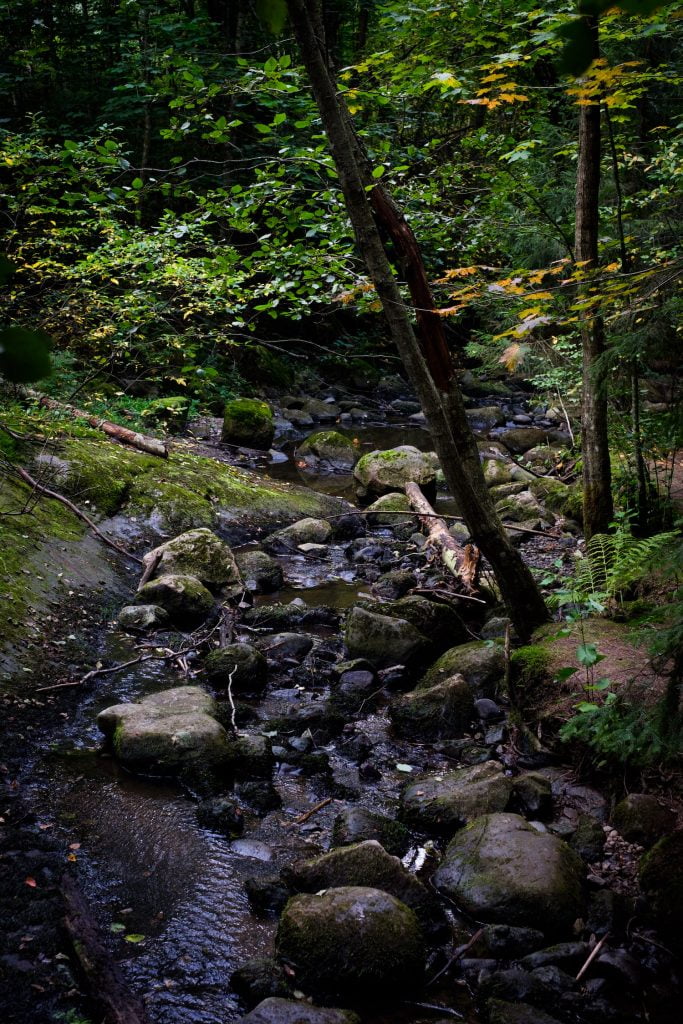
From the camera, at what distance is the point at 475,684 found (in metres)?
6.23

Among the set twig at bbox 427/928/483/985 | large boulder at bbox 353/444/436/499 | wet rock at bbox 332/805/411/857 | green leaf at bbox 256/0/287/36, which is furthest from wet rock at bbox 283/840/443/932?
large boulder at bbox 353/444/436/499

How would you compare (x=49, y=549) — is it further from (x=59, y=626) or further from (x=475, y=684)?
(x=475, y=684)

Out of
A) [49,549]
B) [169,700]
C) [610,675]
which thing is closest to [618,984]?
[610,675]

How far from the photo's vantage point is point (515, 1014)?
124 inches

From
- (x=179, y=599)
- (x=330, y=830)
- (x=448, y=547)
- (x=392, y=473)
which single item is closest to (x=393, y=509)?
(x=392, y=473)

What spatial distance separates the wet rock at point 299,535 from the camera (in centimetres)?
985

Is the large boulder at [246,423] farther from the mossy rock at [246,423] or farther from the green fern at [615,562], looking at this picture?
the green fern at [615,562]

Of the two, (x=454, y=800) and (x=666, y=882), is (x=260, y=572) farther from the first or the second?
(x=666, y=882)

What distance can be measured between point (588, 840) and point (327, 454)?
11.1 m

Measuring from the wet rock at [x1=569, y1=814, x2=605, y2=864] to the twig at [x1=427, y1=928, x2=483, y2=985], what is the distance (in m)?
0.86

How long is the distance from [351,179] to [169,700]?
3.83m

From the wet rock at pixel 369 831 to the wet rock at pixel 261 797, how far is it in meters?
0.46

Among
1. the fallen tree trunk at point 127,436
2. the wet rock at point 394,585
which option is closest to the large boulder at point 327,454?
the fallen tree trunk at point 127,436

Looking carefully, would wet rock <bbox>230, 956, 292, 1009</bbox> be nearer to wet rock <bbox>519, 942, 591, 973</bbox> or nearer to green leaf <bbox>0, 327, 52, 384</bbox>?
wet rock <bbox>519, 942, 591, 973</bbox>
